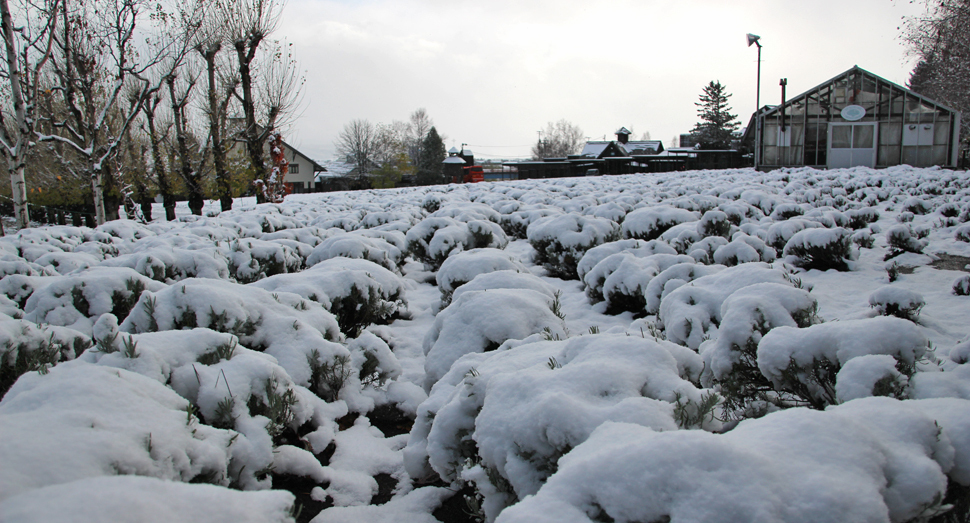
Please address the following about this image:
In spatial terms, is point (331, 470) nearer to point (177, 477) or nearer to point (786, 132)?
point (177, 477)

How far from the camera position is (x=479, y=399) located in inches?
95.0

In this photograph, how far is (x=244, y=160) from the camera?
25516 millimetres

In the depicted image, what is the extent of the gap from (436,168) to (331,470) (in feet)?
186

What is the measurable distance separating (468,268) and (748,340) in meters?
3.14

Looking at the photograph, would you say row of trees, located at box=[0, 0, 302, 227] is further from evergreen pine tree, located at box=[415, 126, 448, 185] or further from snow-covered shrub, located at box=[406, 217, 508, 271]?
evergreen pine tree, located at box=[415, 126, 448, 185]

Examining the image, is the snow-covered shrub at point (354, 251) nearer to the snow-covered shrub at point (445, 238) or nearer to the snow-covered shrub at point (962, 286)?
the snow-covered shrub at point (445, 238)

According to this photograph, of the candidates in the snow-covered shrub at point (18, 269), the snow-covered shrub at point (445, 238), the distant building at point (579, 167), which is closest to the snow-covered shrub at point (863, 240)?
the snow-covered shrub at point (445, 238)

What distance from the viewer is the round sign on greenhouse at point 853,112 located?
2748 centimetres

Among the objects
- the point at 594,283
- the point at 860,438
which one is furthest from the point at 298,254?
the point at 860,438

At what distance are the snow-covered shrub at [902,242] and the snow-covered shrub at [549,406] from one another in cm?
776

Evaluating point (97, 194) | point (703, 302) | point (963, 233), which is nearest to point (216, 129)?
point (97, 194)

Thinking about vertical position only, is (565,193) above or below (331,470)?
above

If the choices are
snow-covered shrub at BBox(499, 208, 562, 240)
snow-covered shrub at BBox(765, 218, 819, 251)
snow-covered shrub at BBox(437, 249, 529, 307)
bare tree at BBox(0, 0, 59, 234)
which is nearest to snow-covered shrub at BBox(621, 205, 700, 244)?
snow-covered shrub at BBox(765, 218, 819, 251)

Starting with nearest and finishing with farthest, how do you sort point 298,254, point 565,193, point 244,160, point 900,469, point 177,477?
point 900,469 < point 177,477 < point 298,254 < point 565,193 < point 244,160
